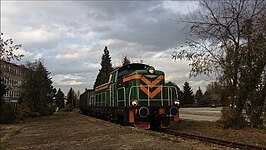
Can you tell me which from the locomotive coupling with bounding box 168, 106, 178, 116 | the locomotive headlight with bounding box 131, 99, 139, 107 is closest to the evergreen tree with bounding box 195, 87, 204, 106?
the locomotive coupling with bounding box 168, 106, 178, 116

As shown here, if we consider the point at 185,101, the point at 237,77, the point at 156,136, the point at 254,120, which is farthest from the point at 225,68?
the point at 185,101

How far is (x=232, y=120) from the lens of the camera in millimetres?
16656

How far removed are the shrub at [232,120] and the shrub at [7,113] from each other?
26.8 metres

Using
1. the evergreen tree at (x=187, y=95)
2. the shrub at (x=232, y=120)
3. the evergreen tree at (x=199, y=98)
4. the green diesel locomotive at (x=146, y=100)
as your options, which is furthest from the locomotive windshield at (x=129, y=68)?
the evergreen tree at (x=199, y=98)

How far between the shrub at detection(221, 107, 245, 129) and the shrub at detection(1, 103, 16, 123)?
26787 millimetres

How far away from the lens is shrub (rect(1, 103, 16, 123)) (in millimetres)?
35128

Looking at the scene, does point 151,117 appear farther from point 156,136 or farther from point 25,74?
point 25,74

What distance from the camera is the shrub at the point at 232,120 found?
54.4ft

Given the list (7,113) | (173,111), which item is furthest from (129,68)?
(7,113)

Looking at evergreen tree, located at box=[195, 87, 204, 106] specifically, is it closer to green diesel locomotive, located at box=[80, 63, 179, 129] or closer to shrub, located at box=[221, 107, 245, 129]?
green diesel locomotive, located at box=[80, 63, 179, 129]

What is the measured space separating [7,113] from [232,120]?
27439 millimetres

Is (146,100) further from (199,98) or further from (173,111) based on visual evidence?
(199,98)

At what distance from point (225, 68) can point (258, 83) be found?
6.26ft

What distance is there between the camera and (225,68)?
16812 mm
